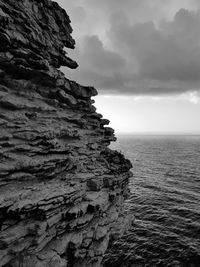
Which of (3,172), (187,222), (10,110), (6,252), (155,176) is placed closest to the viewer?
(6,252)

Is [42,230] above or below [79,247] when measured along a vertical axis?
above

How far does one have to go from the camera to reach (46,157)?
19188 mm

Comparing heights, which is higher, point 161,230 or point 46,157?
point 46,157

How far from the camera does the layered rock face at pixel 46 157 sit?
50.7ft

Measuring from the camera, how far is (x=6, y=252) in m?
14.0

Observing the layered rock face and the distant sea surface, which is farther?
the distant sea surface

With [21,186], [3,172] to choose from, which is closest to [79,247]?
[21,186]

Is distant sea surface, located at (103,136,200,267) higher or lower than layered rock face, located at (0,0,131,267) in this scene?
lower

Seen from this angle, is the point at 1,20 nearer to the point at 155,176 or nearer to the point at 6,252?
the point at 6,252

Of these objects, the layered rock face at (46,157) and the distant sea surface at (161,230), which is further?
the distant sea surface at (161,230)

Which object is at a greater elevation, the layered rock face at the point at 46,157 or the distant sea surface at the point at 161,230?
the layered rock face at the point at 46,157

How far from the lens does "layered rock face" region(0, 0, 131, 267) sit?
1547 cm

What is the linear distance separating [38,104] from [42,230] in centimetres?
1240

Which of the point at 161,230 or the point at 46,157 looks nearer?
the point at 46,157
